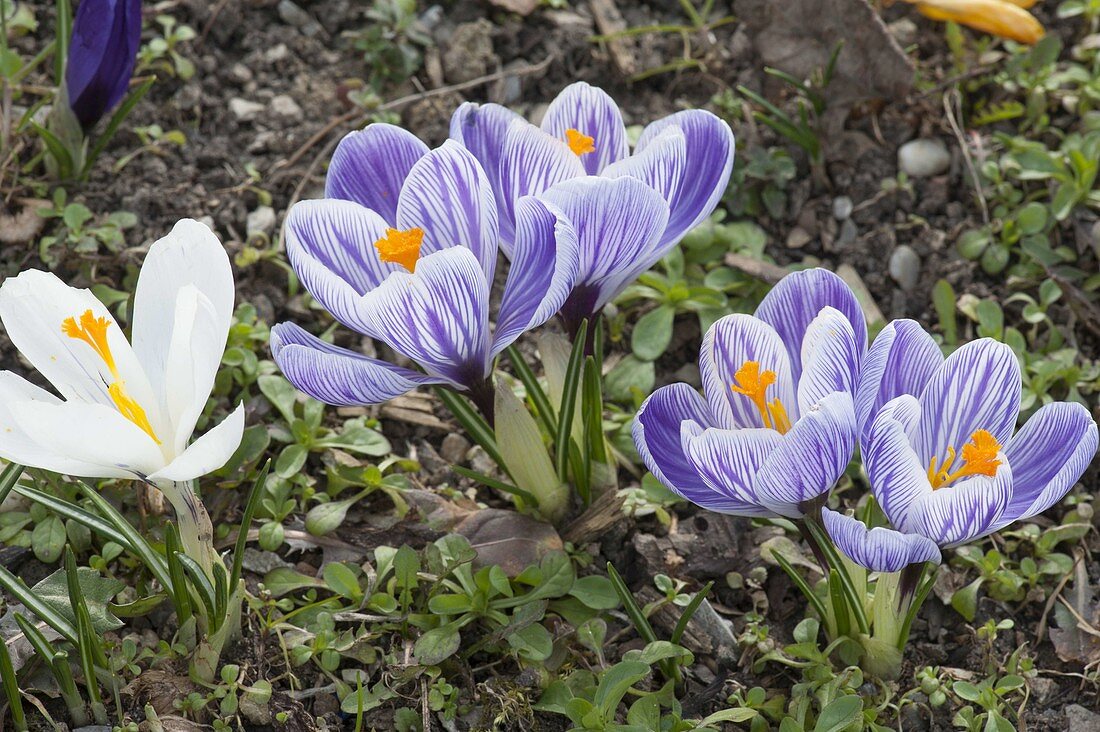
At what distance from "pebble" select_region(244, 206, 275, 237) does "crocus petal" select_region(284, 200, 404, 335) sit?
2.86ft

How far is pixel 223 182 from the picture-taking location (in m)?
2.69

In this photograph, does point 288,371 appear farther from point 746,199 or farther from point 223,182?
point 746,199

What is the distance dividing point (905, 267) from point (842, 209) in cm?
22

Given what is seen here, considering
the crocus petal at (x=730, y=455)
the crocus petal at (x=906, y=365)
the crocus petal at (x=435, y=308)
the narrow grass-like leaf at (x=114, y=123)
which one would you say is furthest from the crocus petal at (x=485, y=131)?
the narrow grass-like leaf at (x=114, y=123)

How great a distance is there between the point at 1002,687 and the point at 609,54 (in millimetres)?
1832

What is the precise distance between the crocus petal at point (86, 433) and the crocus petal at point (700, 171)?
33.9 inches

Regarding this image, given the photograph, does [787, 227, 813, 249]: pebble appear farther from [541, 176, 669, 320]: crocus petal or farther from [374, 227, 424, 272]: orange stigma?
[374, 227, 424, 272]: orange stigma

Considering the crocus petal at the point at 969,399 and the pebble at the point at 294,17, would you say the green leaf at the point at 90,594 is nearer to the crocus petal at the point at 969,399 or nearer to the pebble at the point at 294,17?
the crocus petal at the point at 969,399

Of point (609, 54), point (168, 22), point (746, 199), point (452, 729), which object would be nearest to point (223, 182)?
point (168, 22)

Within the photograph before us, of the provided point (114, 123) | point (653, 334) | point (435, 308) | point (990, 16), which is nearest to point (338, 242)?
point (435, 308)

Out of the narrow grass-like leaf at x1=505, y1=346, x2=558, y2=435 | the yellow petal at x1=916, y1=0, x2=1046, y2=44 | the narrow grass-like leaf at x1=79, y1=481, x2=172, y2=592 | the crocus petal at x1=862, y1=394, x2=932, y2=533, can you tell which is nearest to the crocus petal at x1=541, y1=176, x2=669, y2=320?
the narrow grass-like leaf at x1=505, y1=346, x2=558, y2=435

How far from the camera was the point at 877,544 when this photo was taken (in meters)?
1.55

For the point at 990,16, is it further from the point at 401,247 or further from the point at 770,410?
the point at 401,247

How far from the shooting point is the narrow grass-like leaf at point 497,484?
1.85 metres
